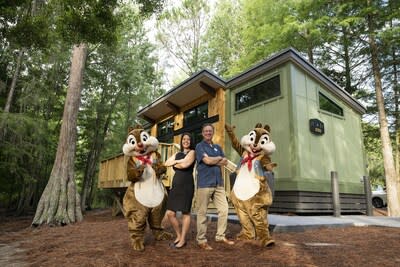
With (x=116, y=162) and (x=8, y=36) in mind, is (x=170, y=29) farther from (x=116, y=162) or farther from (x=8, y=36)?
(x=8, y=36)

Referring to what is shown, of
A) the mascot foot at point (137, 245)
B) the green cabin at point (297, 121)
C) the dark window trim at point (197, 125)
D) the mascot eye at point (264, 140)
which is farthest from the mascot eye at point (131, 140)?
the dark window trim at point (197, 125)

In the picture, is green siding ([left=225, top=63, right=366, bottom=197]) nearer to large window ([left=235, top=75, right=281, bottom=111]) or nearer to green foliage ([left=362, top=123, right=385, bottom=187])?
A: large window ([left=235, top=75, right=281, bottom=111])

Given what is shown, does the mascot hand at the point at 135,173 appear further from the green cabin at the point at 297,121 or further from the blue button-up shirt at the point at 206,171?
the green cabin at the point at 297,121

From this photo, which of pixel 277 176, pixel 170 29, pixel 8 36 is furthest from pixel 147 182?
pixel 170 29

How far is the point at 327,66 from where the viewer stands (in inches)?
619

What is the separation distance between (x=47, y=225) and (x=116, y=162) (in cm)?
291

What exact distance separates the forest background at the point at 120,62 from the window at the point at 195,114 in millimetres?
4046

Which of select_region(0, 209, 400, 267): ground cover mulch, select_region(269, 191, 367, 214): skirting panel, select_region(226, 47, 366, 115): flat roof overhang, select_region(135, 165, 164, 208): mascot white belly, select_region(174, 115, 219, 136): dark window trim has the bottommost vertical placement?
select_region(0, 209, 400, 267): ground cover mulch

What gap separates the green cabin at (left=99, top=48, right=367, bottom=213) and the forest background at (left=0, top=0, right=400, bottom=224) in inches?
112

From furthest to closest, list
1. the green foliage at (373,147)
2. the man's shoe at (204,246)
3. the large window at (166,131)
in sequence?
the green foliage at (373,147) → the large window at (166,131) → the man's shoe at (204,246)

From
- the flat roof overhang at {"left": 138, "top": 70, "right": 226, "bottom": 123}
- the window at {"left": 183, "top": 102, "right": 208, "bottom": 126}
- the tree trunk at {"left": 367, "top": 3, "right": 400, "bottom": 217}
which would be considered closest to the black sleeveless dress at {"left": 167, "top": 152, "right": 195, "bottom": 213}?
the flat roof overhang at {"left": 138, "top": 70, "right": 226, "bottom": 123}

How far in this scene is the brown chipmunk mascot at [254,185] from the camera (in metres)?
3.82

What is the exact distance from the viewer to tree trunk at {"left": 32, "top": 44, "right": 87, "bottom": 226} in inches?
316

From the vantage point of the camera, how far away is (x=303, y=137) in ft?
26.4
